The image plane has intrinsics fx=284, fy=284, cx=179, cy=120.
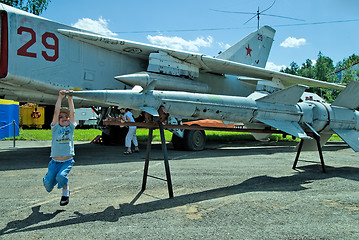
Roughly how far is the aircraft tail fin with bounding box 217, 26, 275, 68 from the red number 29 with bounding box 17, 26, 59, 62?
863cm

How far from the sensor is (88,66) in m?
9.84

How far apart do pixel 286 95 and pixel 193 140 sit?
16.4 ft

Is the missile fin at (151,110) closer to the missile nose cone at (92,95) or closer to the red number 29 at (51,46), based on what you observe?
the missile nose cone at (92,95)

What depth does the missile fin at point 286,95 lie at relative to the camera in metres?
7.17

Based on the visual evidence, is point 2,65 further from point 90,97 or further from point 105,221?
point 105,221

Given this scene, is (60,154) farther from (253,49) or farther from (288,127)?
(253,49)

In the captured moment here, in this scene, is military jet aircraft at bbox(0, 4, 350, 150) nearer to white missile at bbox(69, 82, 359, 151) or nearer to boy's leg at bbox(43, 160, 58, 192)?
white missile at bbox(69, 82, 359, 151)

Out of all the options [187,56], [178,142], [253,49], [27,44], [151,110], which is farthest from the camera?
[253,49]

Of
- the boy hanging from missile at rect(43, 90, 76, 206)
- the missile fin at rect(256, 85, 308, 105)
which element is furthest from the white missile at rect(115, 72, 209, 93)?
the boy hanging from missile at rect(43, 90, 76, 206)

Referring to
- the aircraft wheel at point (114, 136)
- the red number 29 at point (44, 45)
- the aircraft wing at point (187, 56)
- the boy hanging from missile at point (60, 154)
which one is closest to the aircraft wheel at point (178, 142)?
the aircraft wing at point (187, 56)

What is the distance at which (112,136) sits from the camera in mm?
13883

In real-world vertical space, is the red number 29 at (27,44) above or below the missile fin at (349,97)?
above

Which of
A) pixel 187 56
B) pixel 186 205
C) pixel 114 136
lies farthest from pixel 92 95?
pixel 114 136

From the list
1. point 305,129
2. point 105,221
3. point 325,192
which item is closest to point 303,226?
point 325,192
